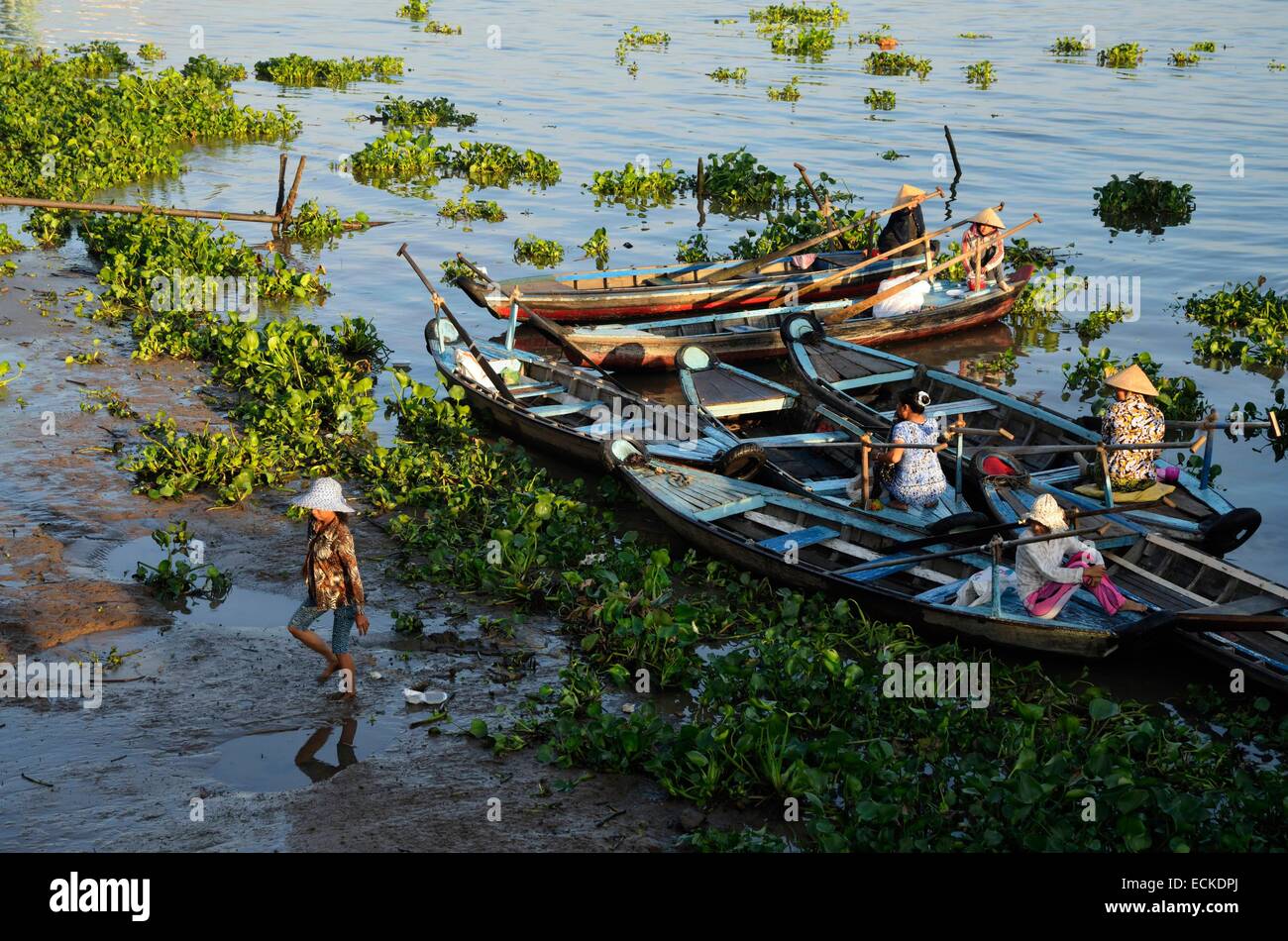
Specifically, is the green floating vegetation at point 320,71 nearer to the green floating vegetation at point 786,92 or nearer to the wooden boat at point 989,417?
the green floating vegetation at point 786,92

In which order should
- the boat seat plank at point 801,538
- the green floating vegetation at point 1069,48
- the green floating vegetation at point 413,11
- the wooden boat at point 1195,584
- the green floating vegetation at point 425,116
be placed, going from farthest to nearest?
the green floating vegetation at point 413,11 → the green floating vegetation at point 1069,48 → the green floating vegetation at point 425,116 → the boat seat plank at point 801,538 → the wooden boat at point 1195,584

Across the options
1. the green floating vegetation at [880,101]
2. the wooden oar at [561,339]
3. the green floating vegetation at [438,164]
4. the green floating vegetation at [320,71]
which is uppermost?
the green floating vegetation at [320,71]

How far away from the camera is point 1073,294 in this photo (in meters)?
17.4

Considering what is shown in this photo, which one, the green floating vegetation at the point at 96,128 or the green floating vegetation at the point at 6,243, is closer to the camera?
the green floating vegetation at the point at 6,243

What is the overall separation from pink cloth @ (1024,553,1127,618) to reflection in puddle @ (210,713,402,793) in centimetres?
425

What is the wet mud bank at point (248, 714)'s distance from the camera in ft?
21.1

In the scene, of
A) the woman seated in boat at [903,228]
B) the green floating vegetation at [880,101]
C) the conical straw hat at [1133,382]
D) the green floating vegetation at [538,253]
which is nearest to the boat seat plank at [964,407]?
the conical straw hat at [1133,382]

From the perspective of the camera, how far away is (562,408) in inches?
479

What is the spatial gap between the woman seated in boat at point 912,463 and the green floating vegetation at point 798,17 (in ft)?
115

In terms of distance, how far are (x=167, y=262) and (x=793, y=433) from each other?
332 inches

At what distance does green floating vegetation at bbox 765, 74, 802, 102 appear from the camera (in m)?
31.0
